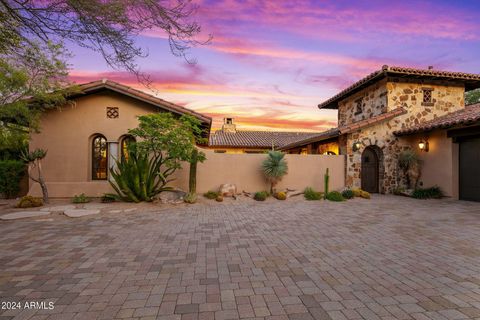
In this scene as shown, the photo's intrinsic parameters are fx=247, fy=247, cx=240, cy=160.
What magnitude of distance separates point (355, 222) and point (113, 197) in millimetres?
8184

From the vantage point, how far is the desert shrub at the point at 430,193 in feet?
36.0

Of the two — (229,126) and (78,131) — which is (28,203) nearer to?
(78,131)

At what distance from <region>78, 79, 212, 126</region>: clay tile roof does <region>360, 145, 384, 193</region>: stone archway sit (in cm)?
843

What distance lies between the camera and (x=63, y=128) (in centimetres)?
1042

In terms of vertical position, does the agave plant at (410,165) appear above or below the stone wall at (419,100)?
below

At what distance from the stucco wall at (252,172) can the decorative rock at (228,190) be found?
0.69m

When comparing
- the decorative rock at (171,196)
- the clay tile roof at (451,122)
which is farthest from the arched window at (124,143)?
the clay tile roof at (451,122)

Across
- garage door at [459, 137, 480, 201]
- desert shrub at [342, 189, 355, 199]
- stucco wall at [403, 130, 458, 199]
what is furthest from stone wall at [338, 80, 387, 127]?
desert shrub at [342, 189, 355, 199]

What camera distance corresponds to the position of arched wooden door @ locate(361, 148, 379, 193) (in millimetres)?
12930

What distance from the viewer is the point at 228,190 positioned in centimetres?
1102

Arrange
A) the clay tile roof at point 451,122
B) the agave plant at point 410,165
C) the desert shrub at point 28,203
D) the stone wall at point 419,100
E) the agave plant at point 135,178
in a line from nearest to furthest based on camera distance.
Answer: the desert shrub at point 28,203
the agave plant at point 135,178
the clay tile roof at point 451,122
the agave plant at point 410,165
the stone wall at point 419,100

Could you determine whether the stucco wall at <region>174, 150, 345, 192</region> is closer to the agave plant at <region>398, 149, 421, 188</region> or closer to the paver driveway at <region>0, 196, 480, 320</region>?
the agave plant at <region>398, 149, 421, 188</region>

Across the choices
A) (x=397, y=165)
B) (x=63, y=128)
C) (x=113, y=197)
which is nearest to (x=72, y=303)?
(x=113, y=197)

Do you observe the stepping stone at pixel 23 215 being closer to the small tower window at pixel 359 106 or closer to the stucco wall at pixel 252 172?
the stucco wall at pixel 252 172
